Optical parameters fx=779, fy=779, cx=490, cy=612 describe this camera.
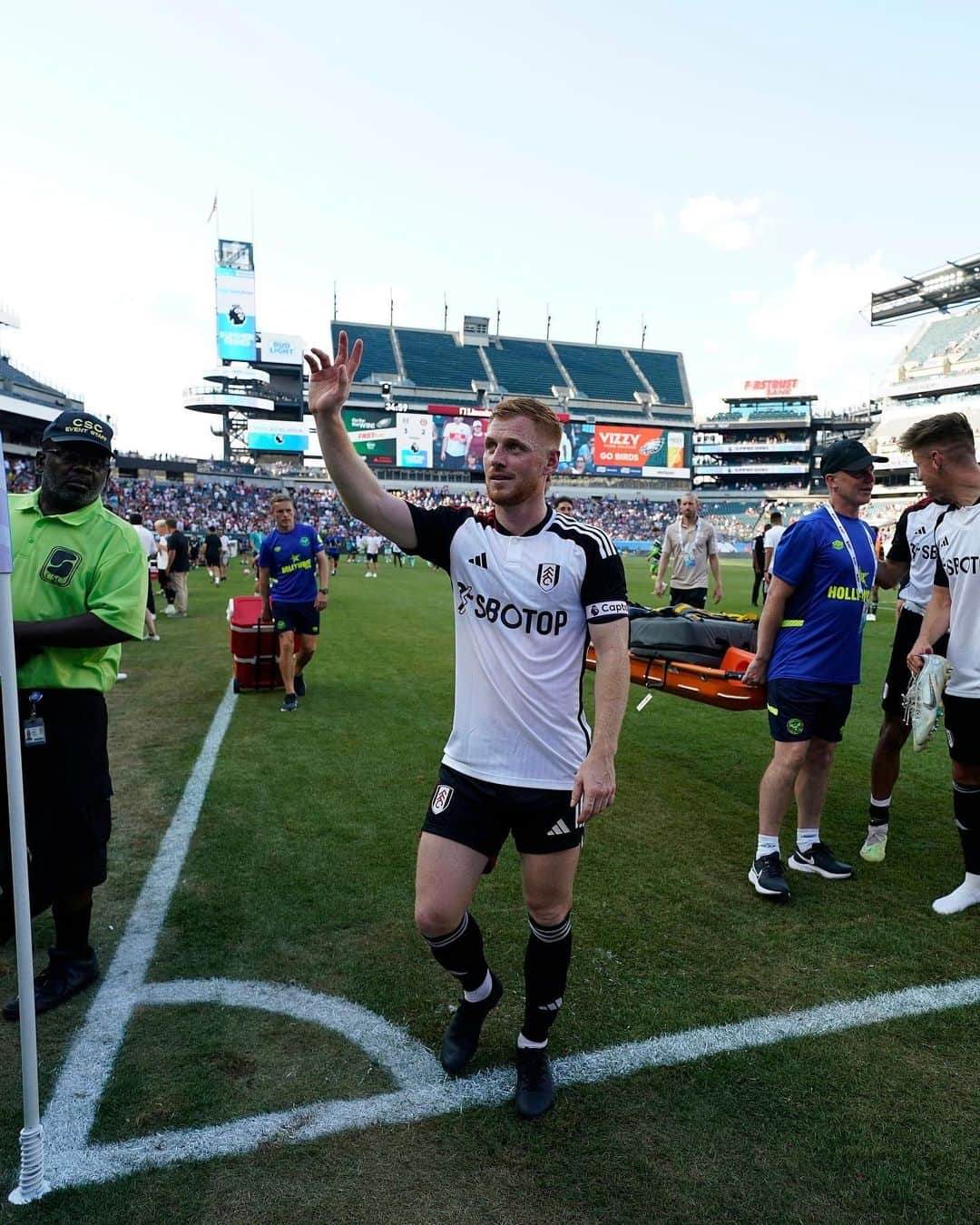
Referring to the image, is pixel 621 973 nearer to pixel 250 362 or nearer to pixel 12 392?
pixel 12 392

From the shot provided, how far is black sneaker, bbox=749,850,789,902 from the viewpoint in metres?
4.07

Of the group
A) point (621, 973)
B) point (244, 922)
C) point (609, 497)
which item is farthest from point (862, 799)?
point (609, 497)

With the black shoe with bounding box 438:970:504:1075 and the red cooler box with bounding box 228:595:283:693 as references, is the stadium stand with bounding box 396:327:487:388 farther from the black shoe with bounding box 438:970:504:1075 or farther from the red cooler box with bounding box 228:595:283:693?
the black shoe with bounding box 438:970:504:1075

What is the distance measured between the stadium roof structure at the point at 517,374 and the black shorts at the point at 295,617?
72302mm

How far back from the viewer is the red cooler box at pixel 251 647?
8656 mm

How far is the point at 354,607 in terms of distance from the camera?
→ 61.0 feet

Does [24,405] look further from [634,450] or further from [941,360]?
[941,360]

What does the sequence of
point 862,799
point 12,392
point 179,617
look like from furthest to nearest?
point 12,392, point 179,617, point 862,799

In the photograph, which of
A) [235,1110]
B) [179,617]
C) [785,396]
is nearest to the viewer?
[235,1110]

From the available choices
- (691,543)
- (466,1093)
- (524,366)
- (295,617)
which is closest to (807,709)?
(466,1093)

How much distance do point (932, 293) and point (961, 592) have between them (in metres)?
76.4

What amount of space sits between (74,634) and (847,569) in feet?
12.1

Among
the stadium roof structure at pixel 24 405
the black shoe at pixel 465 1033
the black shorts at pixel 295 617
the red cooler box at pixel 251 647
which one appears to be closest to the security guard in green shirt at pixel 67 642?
the black shoe at pixel 465 1033

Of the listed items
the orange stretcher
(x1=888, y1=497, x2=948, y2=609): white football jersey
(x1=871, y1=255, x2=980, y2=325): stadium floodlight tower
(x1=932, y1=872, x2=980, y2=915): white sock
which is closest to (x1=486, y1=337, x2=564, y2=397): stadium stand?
(x1=871, y1=255, x2=980, y2=325): stadium floodlight tower
